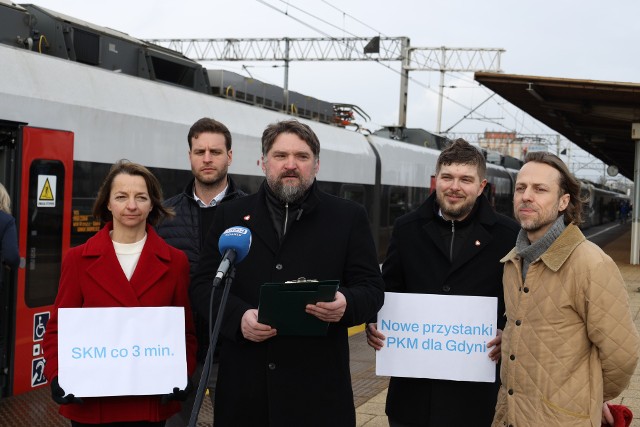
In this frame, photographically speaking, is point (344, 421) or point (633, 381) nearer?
point (344, 421)

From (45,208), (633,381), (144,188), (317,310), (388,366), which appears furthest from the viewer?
(633,381)

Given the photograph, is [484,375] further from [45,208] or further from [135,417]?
[45,208]

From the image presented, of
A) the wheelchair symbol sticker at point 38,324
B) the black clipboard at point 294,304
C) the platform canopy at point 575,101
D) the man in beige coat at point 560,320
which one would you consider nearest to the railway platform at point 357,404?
the wheelchair symbol sticker at point 38,324

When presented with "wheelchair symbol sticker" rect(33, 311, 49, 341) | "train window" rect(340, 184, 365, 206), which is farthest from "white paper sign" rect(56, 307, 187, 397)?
"train window" rect(340, 184, 365, 206)

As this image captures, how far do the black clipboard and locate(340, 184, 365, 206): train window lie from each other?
9.67 metres

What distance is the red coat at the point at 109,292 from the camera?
3.25 meters

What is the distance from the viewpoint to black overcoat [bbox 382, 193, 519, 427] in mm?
3586

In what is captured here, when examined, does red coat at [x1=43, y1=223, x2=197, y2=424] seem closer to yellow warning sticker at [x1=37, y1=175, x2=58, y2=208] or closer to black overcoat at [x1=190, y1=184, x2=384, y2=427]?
black overcoat at [x1=190, y1=184, x2=384, y2=427]

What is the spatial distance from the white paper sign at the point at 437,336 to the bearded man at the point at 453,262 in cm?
5

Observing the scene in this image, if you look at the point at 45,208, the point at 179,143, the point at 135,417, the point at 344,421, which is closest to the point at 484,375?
the point at 344,421

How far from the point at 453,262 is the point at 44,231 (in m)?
3.87

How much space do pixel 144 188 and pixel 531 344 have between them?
5.49 feet

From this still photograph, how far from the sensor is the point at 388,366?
3.67 m

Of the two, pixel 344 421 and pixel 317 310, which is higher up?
pixel 317 310
